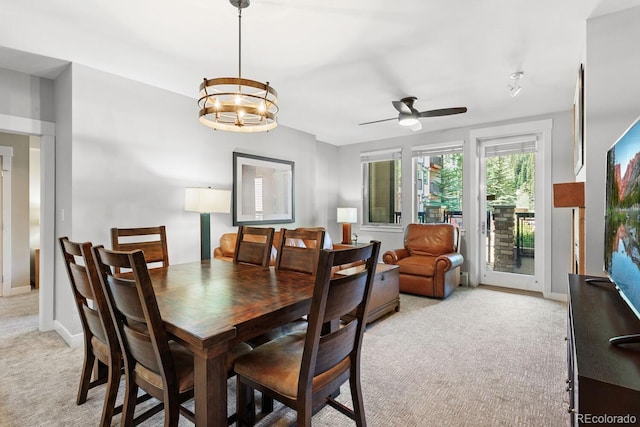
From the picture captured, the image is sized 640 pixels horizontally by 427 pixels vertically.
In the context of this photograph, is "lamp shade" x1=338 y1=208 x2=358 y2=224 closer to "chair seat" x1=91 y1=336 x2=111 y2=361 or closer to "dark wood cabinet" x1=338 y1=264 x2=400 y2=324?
"dark wood cabinet" x1=338 y1=264 x2=400 y2=324

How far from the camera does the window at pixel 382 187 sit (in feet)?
19.3

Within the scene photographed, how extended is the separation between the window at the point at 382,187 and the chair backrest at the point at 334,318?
4.53 m

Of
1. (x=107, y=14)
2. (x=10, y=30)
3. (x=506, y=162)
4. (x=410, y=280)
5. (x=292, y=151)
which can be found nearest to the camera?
(x=107, y=14)

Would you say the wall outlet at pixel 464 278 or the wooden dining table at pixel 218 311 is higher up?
the wooden dining table at pixel 218 311

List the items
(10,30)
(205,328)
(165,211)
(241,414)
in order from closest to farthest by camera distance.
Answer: (205,328)
(241,414)
(10,30)
(165,211)

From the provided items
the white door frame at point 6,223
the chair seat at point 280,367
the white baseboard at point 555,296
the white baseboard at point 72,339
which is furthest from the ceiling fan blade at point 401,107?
the white door frame at point 6,223

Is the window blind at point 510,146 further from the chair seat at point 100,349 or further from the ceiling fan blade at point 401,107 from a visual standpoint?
the chair seat at point 100,349

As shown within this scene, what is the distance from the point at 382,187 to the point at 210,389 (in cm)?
527

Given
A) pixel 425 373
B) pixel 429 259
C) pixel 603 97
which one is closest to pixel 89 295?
pixel 425 373

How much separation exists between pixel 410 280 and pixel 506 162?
92.9 inches

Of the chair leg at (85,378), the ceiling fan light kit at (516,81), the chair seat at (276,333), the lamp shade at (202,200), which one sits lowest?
the chair leg at (85,378)


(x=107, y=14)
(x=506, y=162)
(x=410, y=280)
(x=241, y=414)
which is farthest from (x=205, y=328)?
(x=506, y=162)

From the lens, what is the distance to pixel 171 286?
1.88 meters

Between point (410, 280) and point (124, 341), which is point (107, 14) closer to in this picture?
point (124, 341)
